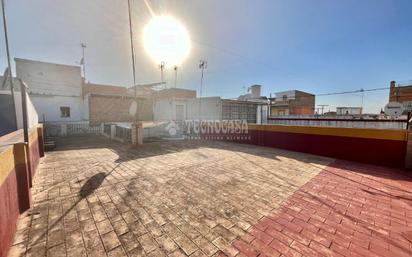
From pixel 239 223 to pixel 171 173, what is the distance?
236 centimetres

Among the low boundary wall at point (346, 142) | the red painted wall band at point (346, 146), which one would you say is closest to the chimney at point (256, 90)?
the low boundary wall at point (346, 142)

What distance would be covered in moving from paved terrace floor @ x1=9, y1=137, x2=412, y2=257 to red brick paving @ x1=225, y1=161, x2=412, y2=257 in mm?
13

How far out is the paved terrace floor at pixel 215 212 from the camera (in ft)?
6.30

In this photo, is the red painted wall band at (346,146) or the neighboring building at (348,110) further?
the neighboring building at (348,110)

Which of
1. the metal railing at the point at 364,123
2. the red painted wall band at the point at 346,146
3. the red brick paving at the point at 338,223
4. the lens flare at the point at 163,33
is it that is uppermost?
the lens flare at the point at 163,33

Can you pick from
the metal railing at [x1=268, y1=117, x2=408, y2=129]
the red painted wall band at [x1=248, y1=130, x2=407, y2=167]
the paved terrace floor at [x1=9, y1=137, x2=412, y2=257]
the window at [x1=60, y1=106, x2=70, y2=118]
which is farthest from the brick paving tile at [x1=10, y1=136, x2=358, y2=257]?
the window at [x1=60, y1=106, x2=70, y2=118]

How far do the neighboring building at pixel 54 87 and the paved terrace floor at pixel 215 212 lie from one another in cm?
1287

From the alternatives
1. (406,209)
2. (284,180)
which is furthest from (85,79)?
(406,209)

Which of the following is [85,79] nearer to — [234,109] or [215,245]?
[234,109]

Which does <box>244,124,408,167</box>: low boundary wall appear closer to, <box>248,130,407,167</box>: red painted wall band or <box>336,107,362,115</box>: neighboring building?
<box>248,130,407,167</box>: red painted wall band

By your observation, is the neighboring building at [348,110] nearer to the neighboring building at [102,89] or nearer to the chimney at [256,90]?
the chimney at [256,90]

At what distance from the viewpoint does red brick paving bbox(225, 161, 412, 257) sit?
1923 millimetres

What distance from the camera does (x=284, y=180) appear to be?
12.9 ft

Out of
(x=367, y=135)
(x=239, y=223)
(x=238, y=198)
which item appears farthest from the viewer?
(x=367, y=135)
